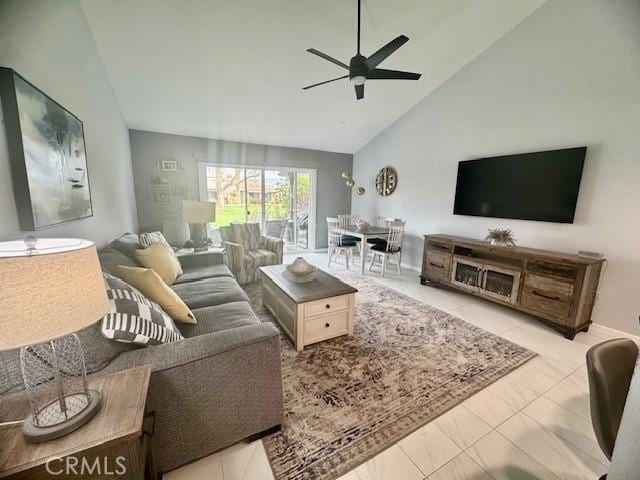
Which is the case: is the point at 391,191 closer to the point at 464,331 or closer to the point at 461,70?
the point at 461,70

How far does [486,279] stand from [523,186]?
3.83 feet

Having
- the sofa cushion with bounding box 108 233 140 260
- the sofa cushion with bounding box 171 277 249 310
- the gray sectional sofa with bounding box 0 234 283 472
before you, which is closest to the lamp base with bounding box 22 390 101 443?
the gray sectional sofa with bounding box 0 234 283 472

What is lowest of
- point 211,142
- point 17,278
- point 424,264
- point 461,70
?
point 424,264

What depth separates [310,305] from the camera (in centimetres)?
209

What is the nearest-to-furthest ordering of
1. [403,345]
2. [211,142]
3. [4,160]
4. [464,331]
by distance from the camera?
[4,160], [403,345], [464,331], [211,142]

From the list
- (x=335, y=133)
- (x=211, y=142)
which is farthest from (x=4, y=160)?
(x=335, y=133)

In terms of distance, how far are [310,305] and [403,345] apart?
35.7 inches

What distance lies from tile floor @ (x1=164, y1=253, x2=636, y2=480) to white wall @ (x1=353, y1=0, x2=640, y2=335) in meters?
1.27

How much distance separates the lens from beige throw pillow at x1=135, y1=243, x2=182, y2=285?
222 cm

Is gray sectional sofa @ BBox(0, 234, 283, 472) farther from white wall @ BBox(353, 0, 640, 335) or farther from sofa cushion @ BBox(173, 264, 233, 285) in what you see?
white wall @ BBox(353, 0, 640, 335)

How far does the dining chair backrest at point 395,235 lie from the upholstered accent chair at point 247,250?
1.72m

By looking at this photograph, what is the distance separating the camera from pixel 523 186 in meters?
3.01

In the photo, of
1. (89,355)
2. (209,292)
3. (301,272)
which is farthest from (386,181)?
(89,355)

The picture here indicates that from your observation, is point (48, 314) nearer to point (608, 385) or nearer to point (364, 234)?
point (608, 385)
